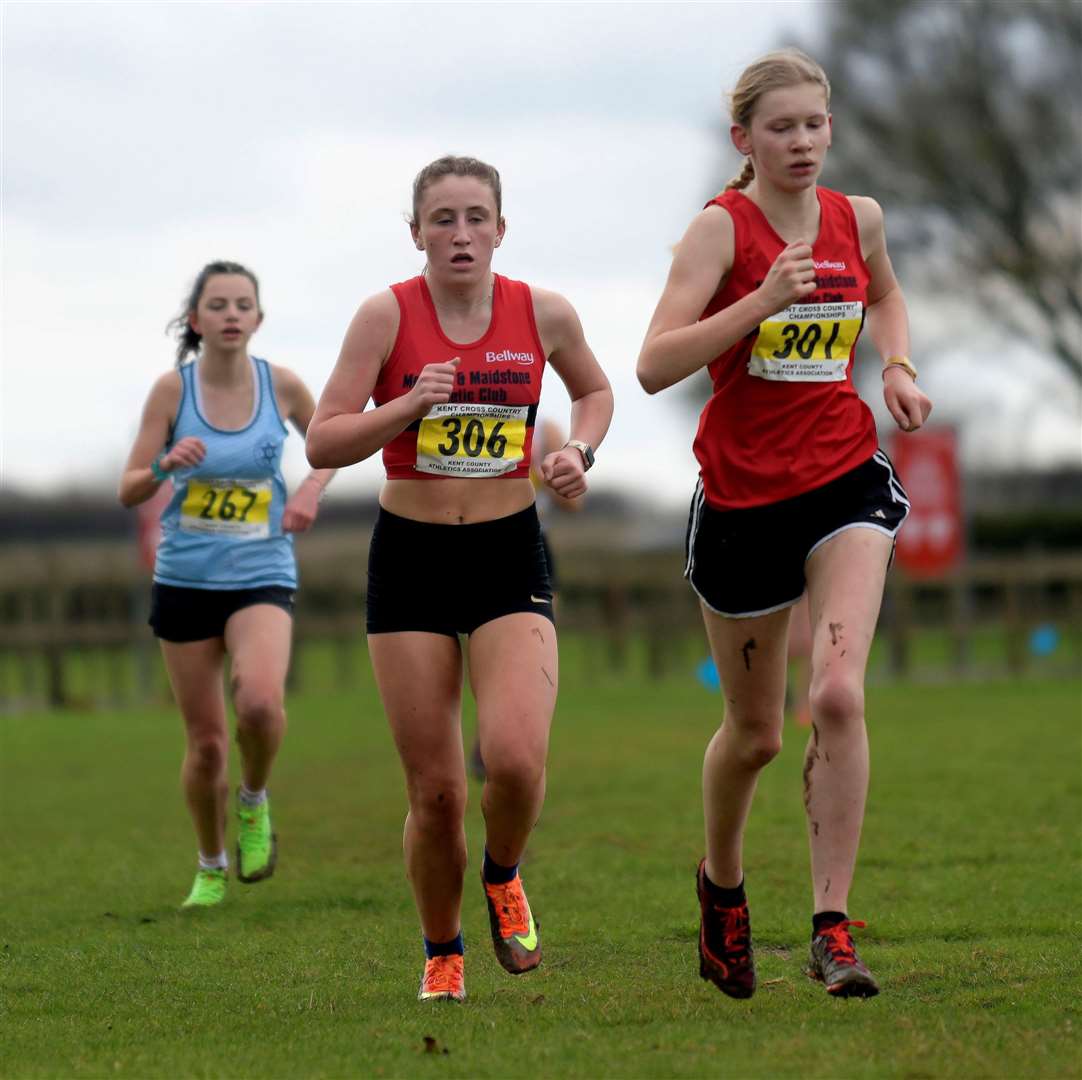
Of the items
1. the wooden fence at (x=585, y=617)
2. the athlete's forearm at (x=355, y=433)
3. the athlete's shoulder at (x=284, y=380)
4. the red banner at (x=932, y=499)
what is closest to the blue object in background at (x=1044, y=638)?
the wooden fence at (x=585, y=617)

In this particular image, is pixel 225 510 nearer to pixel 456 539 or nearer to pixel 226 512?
pixel 226 512

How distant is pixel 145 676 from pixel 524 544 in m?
20.7

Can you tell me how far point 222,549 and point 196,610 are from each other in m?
0.26

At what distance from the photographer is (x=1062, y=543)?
3947 cm

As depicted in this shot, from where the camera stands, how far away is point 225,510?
25.5ft

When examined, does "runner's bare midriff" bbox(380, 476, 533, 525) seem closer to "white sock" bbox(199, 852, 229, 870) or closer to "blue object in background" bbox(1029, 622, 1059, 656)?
"white sock" bbox(199, 852, 229, 870)

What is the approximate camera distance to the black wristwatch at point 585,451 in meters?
5.31

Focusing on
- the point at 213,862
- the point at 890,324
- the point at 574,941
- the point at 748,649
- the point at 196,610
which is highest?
the point at 890,324

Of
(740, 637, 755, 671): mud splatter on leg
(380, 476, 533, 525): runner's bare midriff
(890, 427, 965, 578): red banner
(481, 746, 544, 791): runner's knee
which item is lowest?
(481, 746, 544, 791): runner's knee

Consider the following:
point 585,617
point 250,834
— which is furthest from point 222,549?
point 585,617

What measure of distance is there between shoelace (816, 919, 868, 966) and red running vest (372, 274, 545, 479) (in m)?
1.49

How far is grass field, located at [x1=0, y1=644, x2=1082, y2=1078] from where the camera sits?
462 centimetres

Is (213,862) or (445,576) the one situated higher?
(445,576)

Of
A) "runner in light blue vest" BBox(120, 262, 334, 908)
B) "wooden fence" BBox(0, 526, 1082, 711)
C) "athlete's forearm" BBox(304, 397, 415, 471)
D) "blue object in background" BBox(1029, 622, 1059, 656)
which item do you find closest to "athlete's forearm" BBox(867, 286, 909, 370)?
"athlete's forearm" BBox(304, 397, 415, 471)
